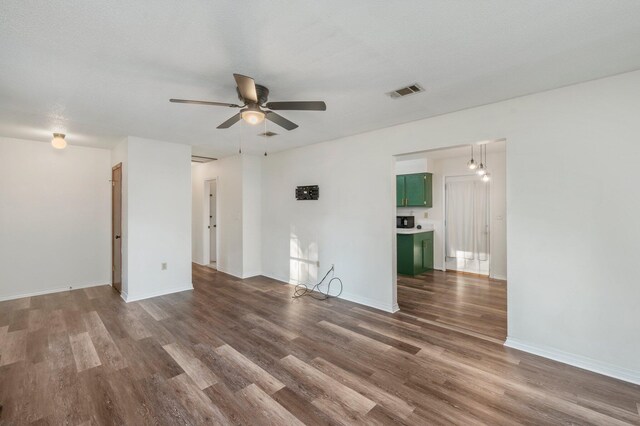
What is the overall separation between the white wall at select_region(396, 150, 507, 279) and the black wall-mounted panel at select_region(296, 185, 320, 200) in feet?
8.88

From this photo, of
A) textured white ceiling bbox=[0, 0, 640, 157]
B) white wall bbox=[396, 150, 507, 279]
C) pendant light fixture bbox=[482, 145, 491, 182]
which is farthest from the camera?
white wall bbox=[396, 150, 507, 279]

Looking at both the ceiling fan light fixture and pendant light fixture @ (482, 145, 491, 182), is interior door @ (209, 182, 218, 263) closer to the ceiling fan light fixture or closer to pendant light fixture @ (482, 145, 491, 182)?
the ceiling fan light fixture

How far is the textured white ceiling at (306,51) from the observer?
1.62 m

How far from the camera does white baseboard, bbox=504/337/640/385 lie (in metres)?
2.31

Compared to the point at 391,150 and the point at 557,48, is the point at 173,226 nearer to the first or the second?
the point at 391,150

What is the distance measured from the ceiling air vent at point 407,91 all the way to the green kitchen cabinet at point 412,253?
3538 millimetres

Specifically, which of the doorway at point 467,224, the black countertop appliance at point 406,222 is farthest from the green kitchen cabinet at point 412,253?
the doorway at point 467,224

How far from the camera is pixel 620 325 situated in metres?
2.35

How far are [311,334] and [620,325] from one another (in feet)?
9.17

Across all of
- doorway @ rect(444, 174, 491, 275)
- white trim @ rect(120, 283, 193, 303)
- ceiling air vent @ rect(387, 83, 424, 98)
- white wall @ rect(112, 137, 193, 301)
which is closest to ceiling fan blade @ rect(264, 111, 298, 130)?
ceiling air vent @ rect(387, 83, 424, 98)

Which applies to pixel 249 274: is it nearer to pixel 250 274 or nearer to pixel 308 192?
pixel 250 274

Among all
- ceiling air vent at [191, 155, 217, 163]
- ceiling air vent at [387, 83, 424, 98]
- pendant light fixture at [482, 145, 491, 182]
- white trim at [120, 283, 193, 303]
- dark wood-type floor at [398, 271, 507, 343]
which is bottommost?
dark wood-type floor at [398, 271, 507, 343]

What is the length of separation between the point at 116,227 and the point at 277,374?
4.26 m

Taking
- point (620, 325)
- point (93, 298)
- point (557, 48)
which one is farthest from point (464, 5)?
point (93, 298)
